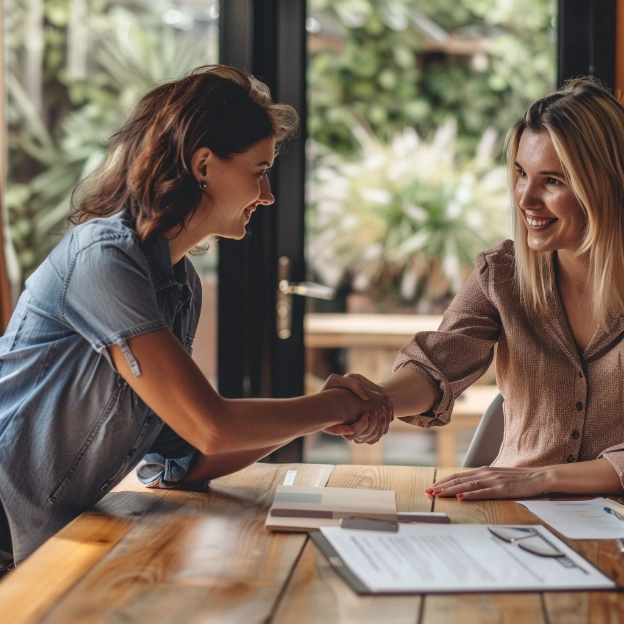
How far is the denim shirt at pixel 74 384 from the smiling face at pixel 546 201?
0.87 m

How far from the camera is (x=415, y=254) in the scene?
320 centimetres

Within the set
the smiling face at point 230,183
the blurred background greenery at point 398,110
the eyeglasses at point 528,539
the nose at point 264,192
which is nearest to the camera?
the eyeglasses at point 528,539

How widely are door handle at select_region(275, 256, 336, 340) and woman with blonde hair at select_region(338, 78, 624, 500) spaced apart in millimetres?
1206

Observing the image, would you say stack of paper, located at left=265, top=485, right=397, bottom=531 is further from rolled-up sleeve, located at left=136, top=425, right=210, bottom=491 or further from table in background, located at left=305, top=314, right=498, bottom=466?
table in background, located at left=305, top=314, right=498, bottom=466

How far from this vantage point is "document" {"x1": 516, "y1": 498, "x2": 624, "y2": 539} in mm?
1334

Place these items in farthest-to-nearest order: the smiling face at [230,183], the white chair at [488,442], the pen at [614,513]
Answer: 1. the white chair at [488,442]
2. the smiling face at [230,183]
3. the pen at [614,513]

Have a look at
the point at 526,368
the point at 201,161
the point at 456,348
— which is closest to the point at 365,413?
the point at 456,348

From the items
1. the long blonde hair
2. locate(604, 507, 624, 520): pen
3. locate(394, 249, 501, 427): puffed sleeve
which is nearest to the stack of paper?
locate(604, 507, 624, 520): pen

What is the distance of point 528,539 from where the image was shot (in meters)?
1.27

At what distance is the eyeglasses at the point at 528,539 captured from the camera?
4.00ft

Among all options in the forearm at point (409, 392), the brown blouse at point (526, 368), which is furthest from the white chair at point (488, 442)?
the forearm at point (409, 392)

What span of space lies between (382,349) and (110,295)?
1951mm

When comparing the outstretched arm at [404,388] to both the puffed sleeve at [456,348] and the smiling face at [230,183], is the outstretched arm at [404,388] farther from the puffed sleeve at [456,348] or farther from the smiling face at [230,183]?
the smiling face at [230,183]

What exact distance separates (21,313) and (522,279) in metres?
1.09
